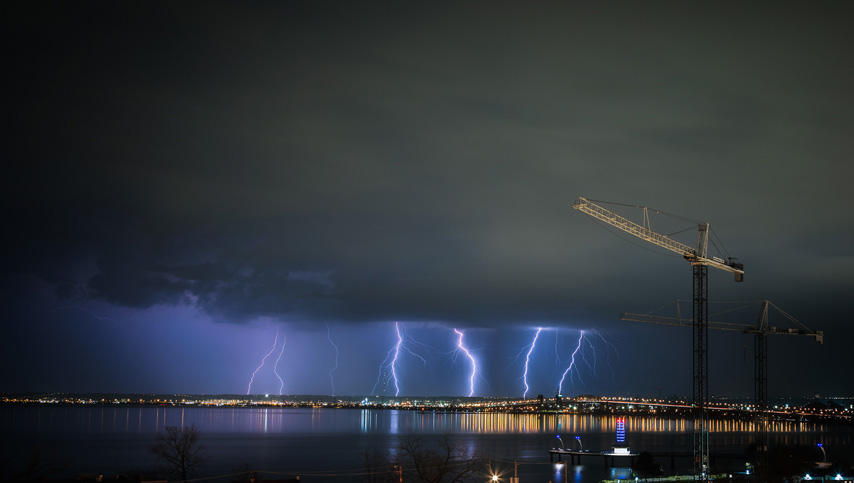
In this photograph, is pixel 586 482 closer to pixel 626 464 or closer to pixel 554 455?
pixel 626 464

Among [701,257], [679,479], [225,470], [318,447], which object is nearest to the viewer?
[679,479]

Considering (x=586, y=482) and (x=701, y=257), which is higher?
(x=701, y=257)

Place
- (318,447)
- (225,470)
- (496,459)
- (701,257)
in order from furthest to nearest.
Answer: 1. (318,447)
2. (496,459)
3. (225,470)
4. (701,257)

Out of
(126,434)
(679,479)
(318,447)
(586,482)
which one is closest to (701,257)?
(679,479)

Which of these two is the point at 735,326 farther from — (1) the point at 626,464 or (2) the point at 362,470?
Result: (2) the point at 362,470

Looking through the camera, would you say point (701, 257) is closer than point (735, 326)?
Yes

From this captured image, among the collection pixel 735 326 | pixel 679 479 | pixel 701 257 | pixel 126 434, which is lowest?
pixel 126 434

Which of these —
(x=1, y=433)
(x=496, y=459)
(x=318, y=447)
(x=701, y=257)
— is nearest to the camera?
(x=701, y=257)

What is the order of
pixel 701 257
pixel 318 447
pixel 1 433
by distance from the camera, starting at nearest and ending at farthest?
pixel 701 257 < pixel 318 447 < pixel 1 433

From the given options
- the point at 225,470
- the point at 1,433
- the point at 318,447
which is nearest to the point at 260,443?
the point at 318,447
